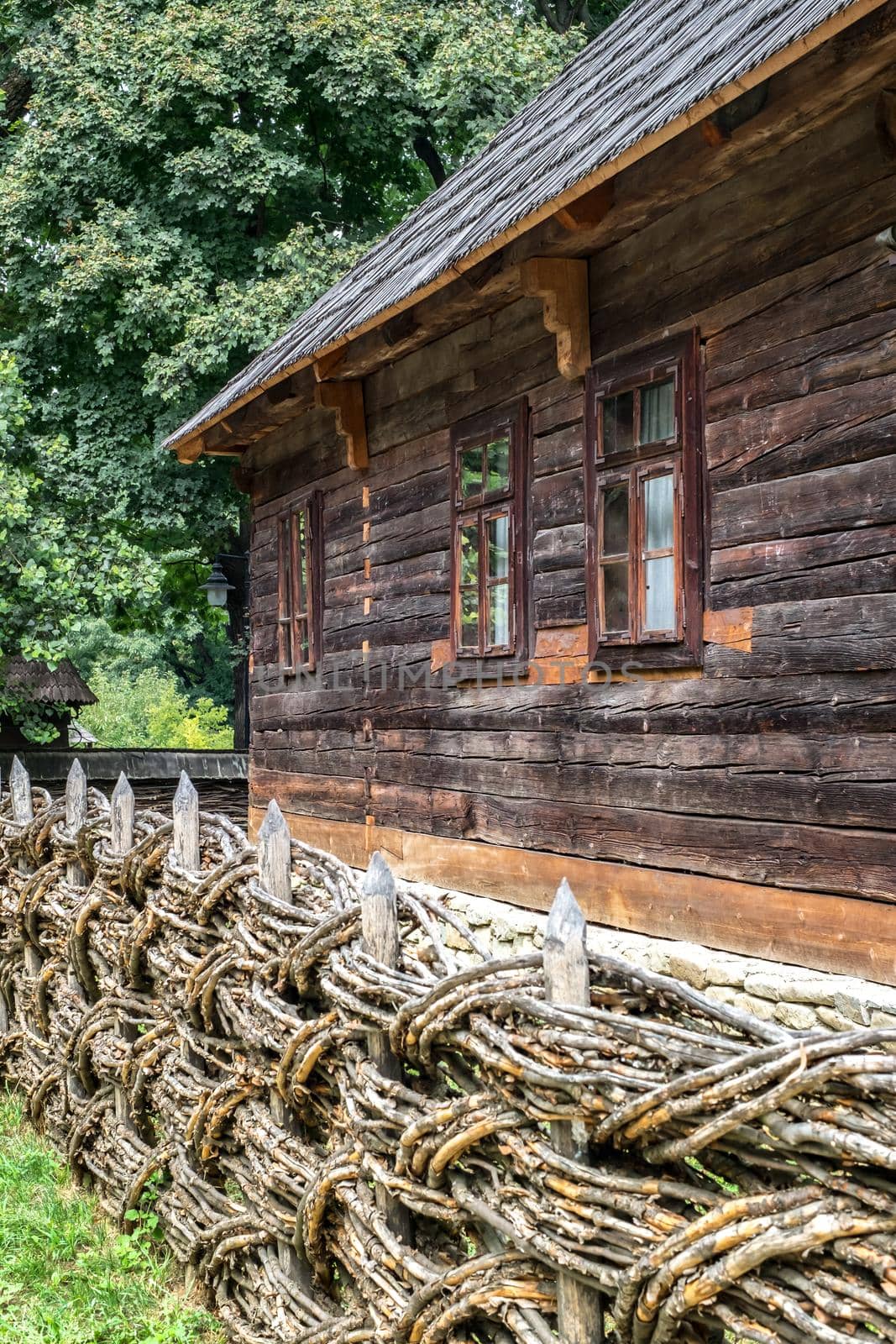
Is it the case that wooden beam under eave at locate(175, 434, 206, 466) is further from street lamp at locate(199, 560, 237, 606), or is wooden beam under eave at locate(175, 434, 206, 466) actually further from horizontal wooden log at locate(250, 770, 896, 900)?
street lamp at locate(199, 560, 237, 606)

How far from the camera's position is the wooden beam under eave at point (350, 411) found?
9141 mm

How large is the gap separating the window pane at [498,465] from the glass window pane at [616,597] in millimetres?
1161

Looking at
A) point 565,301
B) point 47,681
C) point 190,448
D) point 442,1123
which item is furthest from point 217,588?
point 442,1123

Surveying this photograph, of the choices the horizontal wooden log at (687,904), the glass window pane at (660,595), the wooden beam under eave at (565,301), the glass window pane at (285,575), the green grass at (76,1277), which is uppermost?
the wooden beam under eave at (565,301)

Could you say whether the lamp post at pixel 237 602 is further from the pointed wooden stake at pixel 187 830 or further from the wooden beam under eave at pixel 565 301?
the pointed wooden stake at pixel 187 830

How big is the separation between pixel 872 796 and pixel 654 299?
270 cm

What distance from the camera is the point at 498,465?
24.4ft

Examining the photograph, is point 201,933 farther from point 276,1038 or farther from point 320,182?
point 320,182

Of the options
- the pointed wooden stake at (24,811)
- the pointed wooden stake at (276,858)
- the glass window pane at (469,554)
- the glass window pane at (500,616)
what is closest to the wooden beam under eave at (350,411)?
the glass window pane at (469,554)

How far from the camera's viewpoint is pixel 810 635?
16.6ft

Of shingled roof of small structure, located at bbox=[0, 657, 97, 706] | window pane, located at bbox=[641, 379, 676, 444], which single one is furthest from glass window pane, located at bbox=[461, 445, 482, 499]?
shingled roof of small structure, located at bbox=[0, 657, 97, 706]

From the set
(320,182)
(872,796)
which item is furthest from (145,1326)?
(320,182)

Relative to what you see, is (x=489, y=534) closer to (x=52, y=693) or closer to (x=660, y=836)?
(x=660, y=836)

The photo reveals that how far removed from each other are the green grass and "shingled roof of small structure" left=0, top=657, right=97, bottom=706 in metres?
9.84
